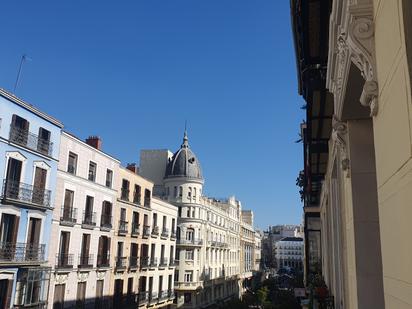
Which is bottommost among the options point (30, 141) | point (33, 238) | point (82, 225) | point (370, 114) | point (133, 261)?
point (133, 261)

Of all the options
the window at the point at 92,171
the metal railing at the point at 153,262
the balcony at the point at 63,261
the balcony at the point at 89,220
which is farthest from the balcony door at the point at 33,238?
the metal railing at the point at 153,262

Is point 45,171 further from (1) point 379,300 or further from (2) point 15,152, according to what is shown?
(1) point 379,300

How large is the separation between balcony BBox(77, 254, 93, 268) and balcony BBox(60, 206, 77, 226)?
129 inches

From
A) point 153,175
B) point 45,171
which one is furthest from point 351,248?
point 153,175

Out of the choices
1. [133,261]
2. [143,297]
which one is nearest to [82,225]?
[133,261]

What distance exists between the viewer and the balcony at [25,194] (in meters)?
25.7

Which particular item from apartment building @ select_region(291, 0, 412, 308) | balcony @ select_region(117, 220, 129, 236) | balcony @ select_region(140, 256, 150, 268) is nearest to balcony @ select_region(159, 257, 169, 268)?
balcony @ select_region(140, 256, 150, 268)

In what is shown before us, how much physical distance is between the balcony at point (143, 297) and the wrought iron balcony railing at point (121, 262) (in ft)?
16.0

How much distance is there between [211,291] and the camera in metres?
68.9

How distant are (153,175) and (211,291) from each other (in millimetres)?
20681

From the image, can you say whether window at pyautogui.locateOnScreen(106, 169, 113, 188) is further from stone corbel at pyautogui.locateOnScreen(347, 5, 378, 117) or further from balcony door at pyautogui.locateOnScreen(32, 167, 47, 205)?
stone corbel at pyautogui.locateOnScreen(347, 5, 378, 117)

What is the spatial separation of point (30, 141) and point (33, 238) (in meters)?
6.29

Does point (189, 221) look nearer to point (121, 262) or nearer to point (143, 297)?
point (143, 297)

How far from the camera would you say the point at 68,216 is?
32.1 metres
